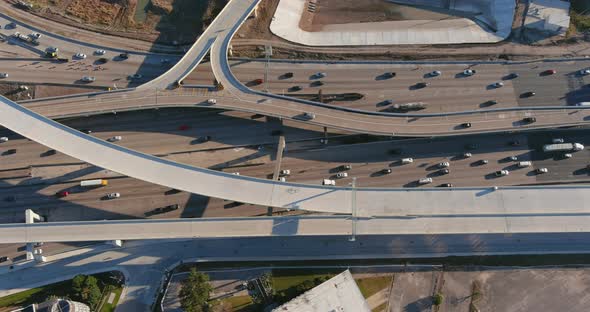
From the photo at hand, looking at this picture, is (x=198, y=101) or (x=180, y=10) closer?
(x=198, y=101)

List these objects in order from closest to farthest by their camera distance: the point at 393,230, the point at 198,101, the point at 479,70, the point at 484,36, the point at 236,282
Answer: the point at 393,230
the point at 236,282
the point at 198,101
the point at 479,70
the point at 484,36

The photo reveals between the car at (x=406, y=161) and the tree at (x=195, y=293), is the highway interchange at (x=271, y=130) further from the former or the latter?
the tree at (x=195, y=293)

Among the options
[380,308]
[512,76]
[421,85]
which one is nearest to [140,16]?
[421,85]

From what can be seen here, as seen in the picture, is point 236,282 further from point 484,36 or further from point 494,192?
point 484,36

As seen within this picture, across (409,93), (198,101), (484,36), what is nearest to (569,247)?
(409,93)

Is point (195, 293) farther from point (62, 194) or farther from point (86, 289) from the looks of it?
point (62, 194)

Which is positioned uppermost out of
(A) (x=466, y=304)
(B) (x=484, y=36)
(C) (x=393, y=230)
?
(B) (x=484, y=36)

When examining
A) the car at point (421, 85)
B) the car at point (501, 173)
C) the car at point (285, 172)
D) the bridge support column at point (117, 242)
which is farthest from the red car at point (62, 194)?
the car at point (501, 173)
